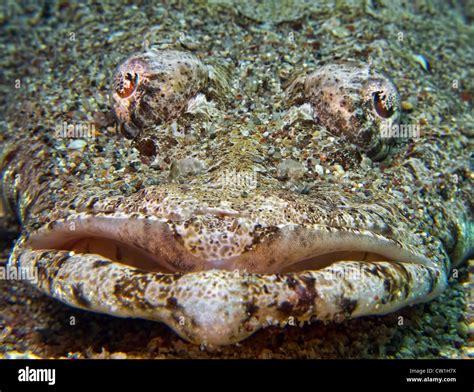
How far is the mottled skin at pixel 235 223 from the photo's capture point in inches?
79.6

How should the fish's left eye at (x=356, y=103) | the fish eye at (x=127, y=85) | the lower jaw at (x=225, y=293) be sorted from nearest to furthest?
the lower jaw at (x=225, y=293), the fish's left eye at (x=356, y=103), the fish eye at (x=127, y=85)

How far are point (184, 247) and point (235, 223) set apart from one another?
27 centimetres

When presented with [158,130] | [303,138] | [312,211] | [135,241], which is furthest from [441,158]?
[135,241]

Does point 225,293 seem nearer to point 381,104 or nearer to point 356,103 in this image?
point 356,103

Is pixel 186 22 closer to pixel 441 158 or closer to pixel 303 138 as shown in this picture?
pixel 303 138

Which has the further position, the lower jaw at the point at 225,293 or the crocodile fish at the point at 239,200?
the crocodile fish at the point at 239,200

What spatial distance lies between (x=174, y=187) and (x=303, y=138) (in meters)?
1.02

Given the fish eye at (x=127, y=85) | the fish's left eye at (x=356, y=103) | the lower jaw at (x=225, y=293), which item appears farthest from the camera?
the fish eye at (x=127, y=85)

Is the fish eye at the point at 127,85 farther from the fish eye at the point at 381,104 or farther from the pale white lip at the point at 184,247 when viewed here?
the fish eye at the point at 381,104

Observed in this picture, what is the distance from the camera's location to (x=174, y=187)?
2.37 metres

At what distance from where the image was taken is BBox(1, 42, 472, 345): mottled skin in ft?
6.63

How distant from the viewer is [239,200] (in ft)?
7.32

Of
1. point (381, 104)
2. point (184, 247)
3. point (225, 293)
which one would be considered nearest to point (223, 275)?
point (225, 293)

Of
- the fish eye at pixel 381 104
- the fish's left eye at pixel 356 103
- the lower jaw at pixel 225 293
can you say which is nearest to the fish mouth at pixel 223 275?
the lower jaw at pixel 225 293
